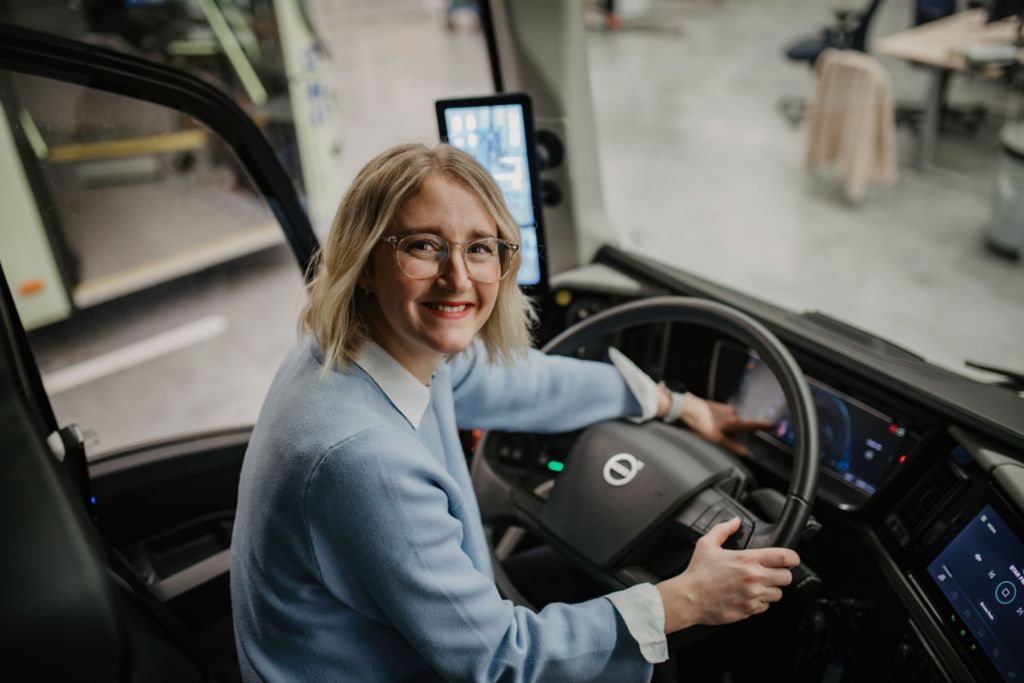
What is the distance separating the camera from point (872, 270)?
4.45m

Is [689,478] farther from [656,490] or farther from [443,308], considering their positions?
[443,308]

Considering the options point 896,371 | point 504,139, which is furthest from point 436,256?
point 896,371

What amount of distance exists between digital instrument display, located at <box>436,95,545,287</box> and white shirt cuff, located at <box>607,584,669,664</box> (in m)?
0.99

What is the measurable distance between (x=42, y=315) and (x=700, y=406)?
84.9 inches

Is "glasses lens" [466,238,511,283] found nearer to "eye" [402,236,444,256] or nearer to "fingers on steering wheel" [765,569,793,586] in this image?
"eye" [402,236,444,256]

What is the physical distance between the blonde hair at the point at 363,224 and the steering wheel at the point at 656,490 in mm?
492

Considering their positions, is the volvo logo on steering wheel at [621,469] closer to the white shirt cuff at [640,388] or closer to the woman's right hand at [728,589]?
the white shirt cuff at [640,388]

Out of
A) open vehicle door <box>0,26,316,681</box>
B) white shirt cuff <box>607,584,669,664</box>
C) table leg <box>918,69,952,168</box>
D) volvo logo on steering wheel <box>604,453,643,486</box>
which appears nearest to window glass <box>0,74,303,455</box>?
open vehicle door <box>0,26,316,681</box>

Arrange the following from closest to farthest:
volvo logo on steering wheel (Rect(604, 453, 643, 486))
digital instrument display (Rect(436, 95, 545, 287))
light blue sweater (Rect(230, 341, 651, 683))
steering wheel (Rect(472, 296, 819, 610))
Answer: light blue sweater (Rect(230, 341, 651, 683))
steering wheel (Rect(472, 296, 819, 610))
volvo logo on steering wheel (Rect(604, 453, 643, 486))
digital instrument display (Rect(436, 95, 545, 287))

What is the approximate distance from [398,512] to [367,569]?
0.10 m

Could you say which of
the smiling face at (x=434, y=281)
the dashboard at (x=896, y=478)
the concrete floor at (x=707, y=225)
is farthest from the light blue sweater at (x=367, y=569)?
the dashboard at (x=896, y=478)

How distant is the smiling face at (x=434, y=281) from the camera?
50.4 inches

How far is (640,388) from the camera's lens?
1.71 m

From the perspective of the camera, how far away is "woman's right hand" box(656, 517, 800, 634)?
1.26 meters
